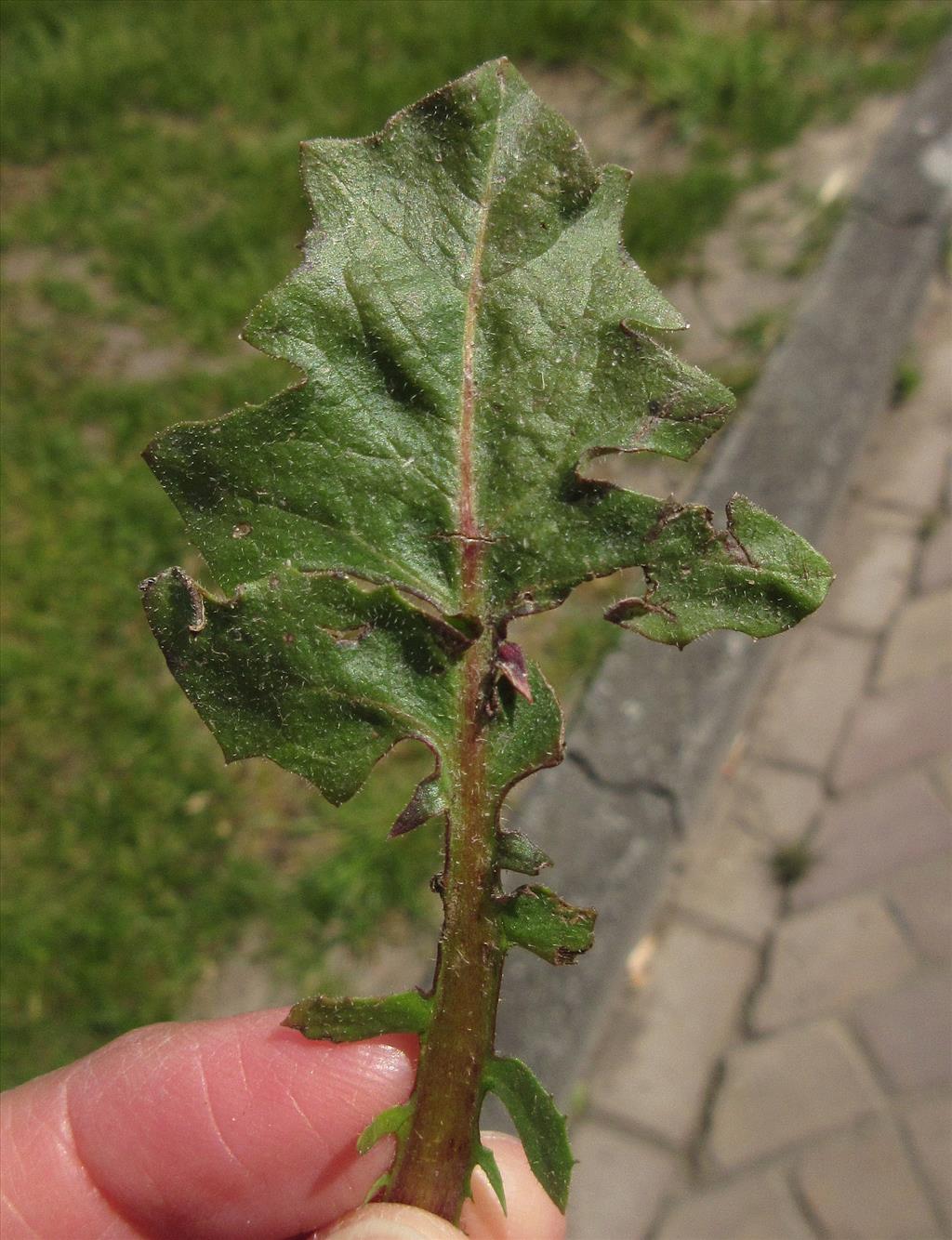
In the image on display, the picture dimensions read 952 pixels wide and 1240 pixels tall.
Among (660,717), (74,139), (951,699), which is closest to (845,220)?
(951,699)

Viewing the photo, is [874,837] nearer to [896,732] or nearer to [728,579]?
[896,732]

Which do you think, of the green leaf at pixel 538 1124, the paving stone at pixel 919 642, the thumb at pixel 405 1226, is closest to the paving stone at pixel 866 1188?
the paving stone at pixel 919 642

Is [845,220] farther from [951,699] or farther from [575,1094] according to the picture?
[575,1094]

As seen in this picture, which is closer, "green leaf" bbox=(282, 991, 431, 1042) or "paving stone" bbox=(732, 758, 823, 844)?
"green leaf" bbox=(282, 991, 431, 1042)

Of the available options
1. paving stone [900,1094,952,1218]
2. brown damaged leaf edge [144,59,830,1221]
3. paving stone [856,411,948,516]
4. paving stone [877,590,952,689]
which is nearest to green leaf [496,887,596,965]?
brown damaged leaf edge [144,59,830,1221]

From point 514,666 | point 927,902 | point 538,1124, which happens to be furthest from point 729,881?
point 514,666

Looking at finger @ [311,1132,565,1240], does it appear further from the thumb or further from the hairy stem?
the hairy stem
